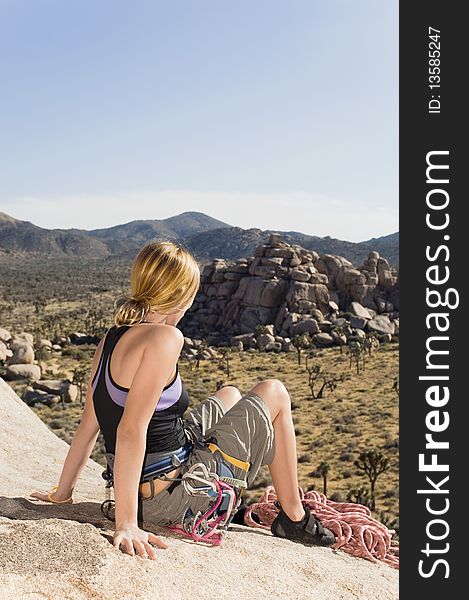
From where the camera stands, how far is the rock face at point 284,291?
4800 cm

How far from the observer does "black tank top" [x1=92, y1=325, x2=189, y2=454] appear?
3.22 meters

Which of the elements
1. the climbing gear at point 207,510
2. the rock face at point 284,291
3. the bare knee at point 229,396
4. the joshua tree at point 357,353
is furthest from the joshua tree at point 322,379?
the climbing gear at point 207,510

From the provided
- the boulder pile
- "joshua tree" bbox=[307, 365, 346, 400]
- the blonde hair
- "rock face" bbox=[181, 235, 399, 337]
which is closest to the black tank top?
the blonde hair

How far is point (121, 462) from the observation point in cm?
301

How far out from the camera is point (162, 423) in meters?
3.33

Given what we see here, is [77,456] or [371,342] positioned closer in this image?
[77,456]

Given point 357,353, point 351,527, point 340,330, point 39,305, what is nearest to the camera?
point 351,527

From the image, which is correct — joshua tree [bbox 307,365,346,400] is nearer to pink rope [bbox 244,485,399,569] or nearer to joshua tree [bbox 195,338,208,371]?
joshua tree [bbox 195,338,208,371]

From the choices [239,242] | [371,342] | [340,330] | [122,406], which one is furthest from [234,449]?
[239,242]

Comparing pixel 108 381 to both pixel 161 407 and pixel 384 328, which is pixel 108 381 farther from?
Result: pixel 384 328

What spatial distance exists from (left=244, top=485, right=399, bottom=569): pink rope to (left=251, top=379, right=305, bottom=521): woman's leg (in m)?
0.48

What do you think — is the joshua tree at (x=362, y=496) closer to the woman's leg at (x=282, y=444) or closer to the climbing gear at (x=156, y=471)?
the woman's leg at (x=282, y=444)

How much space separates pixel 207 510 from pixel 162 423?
1.82ft

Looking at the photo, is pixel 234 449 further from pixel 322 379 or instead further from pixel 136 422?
pixel 322 379
